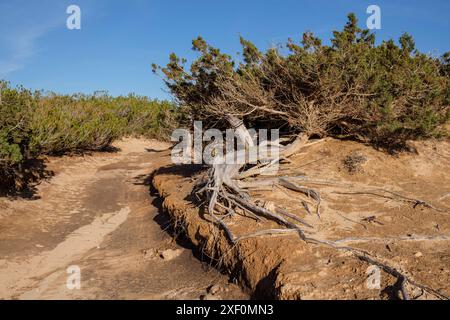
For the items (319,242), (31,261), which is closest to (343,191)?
(319,242)

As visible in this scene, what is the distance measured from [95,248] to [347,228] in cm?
442

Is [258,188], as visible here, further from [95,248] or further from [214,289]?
[95,248]

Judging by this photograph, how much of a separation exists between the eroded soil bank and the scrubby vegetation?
11.6 feet

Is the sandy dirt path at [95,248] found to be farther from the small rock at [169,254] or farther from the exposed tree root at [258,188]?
the exposed tree root at [258,188]

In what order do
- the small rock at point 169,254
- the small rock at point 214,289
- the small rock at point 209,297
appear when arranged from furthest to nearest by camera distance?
the small rock at point 169,254 < the small rock at point 214,289 < the small rock at point 209,297

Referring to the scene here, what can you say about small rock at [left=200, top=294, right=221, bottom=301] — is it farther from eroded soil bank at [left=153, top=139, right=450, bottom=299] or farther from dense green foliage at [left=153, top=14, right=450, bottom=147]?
dense green foliage at [left=153, top=14, right=450, bottom=147]

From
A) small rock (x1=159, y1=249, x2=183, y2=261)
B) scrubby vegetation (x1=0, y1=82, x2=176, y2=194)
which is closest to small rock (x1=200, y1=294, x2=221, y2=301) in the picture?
small rock (x1=159, y1=249, x2=183, y2=261)

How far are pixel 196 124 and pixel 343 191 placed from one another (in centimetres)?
414

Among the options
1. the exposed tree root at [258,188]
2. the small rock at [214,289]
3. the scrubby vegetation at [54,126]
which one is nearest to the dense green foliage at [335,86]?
the exposed tree root at [258,188]

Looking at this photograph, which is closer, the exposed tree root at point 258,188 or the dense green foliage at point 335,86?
the exposed tree root at point 258,188

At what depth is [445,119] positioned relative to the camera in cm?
770

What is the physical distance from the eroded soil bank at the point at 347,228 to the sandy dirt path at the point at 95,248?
49cm

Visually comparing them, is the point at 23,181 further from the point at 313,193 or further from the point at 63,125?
the point at 313,193

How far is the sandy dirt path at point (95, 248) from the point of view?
5355 millimetres
